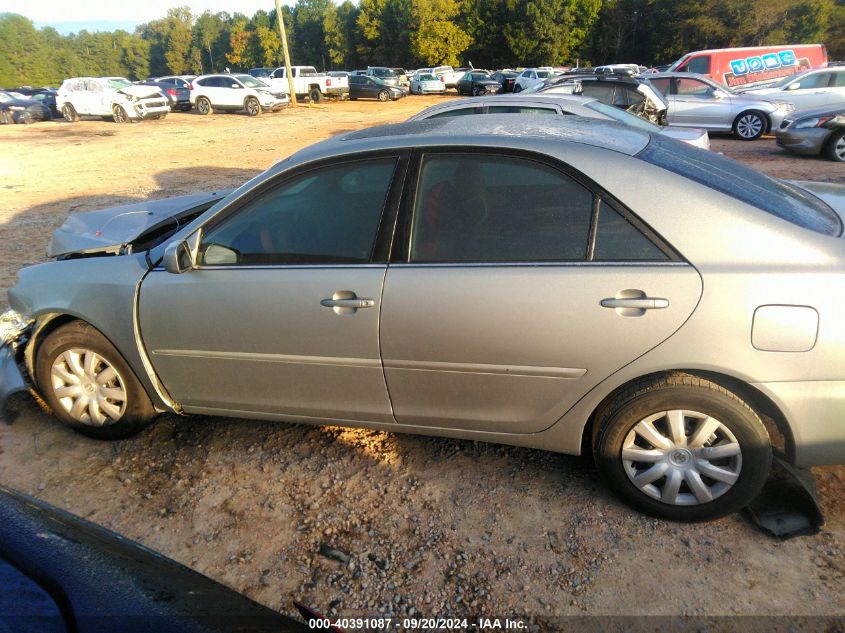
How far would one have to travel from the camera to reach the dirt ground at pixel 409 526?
90.4 inches

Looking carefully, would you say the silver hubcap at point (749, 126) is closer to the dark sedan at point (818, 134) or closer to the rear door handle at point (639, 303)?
the dark sedan at point (818, 134)

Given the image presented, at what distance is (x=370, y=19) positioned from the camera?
5888 cm

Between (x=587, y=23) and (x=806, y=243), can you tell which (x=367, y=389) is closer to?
(x=806, y=243)

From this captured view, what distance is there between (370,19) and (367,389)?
63.7 meters

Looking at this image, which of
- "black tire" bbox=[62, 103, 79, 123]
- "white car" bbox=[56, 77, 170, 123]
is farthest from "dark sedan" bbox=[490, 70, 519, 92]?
"black tire" bbox=[62, 103, 79, 123]

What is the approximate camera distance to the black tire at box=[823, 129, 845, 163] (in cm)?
1049

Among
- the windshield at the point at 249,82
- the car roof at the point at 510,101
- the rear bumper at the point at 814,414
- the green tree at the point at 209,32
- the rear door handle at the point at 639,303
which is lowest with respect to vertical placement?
the rear bumper at the point at 814,414

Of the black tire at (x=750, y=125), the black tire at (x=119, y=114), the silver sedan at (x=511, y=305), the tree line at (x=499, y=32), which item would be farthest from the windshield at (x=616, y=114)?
the tree line at (x=499, y=32)

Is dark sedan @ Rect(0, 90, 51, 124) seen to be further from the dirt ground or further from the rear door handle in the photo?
the rear door handle

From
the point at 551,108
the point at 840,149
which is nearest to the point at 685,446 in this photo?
the point at 551,108

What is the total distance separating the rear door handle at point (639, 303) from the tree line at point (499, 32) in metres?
51.9

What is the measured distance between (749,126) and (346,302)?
14.1m

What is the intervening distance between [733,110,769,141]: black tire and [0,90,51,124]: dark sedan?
1069 inches

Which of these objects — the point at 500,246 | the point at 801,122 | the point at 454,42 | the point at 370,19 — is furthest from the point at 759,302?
the point at 370,19
